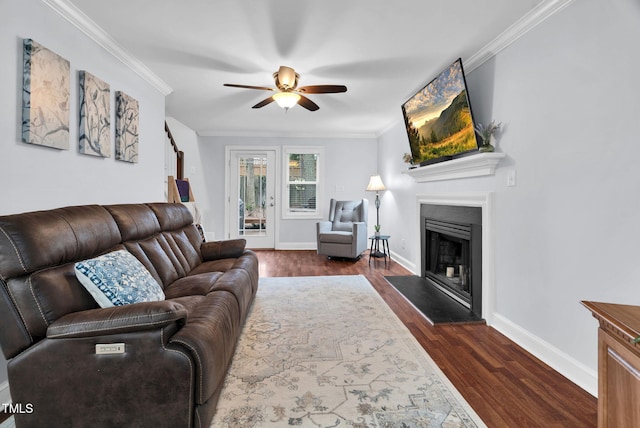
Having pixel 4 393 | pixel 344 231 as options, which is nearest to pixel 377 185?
pixel 344 231

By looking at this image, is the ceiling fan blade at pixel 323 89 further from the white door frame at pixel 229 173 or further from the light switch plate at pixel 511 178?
the white door frame at pixel 229 173

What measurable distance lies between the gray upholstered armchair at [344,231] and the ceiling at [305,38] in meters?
2.08

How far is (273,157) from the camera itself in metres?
6.32

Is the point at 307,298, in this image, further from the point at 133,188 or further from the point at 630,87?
the point at 630,87

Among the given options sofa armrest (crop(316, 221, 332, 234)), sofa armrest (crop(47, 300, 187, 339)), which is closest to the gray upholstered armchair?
sofa armrest (crop(316, 221, 332, 234))

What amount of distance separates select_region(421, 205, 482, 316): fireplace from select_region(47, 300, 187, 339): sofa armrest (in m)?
2.55

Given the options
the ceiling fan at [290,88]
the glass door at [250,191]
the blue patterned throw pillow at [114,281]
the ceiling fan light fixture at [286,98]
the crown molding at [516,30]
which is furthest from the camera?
the glass door at [250,191]

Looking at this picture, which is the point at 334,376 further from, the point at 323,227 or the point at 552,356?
the point at 323,227

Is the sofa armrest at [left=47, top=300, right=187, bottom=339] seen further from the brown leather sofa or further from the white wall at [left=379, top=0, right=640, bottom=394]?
the white wall at [left=379, top=0, right=640, bottom=394]

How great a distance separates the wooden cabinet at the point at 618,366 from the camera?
3.05 ft

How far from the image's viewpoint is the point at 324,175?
21.1ft

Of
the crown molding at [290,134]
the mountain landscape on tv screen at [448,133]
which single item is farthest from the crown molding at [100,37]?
the mountain landscape on tv screen at [448,133]

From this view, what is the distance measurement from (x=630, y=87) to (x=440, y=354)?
1.85 meters

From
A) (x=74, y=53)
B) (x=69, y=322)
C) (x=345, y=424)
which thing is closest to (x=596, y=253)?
(x=345, y=424)
